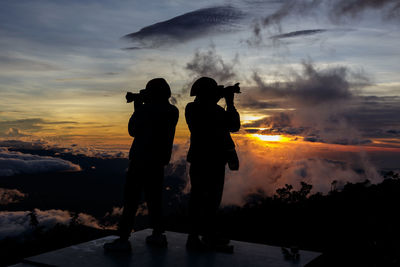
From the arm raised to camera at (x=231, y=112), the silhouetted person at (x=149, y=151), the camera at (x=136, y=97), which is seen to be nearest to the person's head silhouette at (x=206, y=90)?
the arm raised to camera at (x=231, y=112)

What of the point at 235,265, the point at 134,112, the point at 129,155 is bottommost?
the point at 235,265

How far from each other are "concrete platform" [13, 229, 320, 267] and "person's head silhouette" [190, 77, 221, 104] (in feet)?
7.59

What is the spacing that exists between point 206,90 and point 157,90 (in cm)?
77

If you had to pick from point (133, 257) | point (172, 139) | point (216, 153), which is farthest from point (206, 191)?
point (133, 257)

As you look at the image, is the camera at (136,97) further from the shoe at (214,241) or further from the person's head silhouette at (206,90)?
the shoe at (214,241)

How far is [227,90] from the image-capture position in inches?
225

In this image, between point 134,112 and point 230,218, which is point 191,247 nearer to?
point 134,112

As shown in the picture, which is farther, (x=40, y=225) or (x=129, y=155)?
(x=40, y=225)

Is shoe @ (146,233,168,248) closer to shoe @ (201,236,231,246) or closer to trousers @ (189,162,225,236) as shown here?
trousers @ (189,162,225,236)

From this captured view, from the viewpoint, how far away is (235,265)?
5.13 meters

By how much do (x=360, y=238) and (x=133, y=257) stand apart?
179 inches

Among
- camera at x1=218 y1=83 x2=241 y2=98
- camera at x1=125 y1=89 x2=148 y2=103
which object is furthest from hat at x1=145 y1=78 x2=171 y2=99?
camera at x1=218 y1=83 x2=241 y2=98

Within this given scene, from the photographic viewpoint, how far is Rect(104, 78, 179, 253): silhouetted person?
5691 mm

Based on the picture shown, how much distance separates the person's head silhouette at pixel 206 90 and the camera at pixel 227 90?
44 mm
